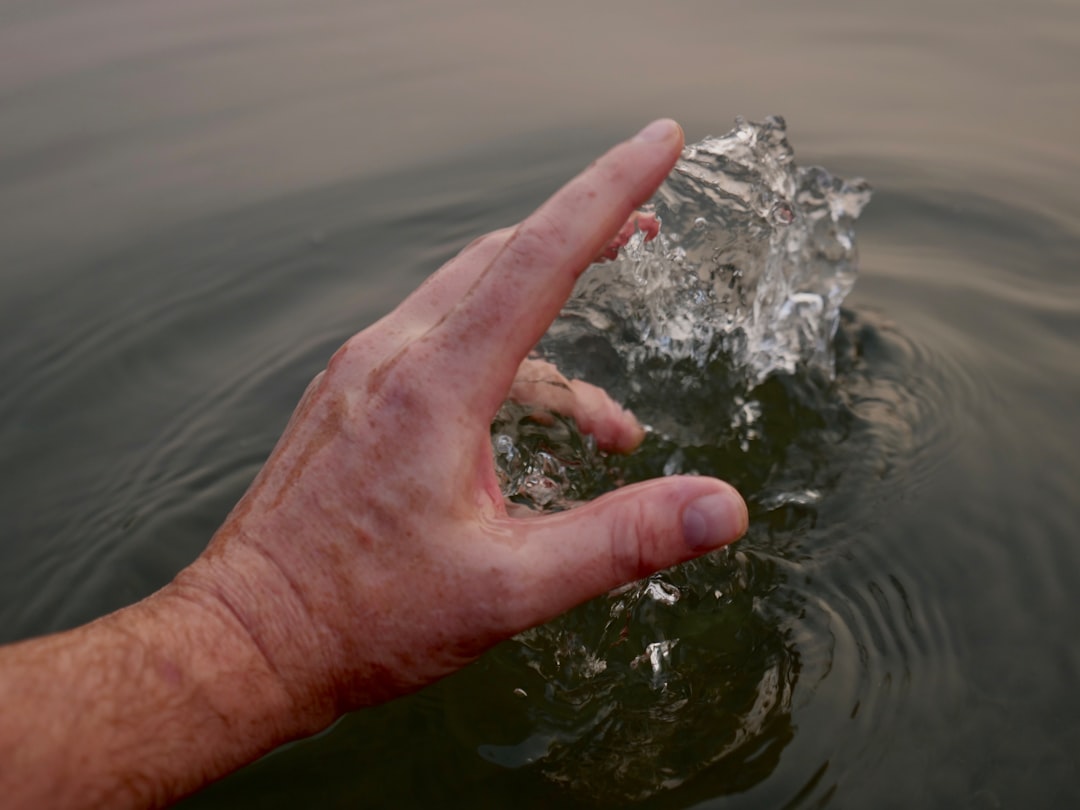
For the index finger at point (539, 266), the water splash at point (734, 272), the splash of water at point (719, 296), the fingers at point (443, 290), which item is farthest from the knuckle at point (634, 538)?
the water splash at point (734, 272)

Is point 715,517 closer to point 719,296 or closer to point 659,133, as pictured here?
point 659,133

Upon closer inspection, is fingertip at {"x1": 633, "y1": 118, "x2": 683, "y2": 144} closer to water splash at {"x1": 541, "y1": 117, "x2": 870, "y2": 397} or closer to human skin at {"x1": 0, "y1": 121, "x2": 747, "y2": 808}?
human skin at {"x1": 0, "y1": 121, "x2": 747, "y2": 808}

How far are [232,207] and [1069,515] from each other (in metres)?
3.43

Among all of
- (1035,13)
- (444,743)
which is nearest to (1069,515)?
(444,743)

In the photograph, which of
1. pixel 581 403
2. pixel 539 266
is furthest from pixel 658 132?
pixel 581 403

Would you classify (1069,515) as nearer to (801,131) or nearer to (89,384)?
(801,131)

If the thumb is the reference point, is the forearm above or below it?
below

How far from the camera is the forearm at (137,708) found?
1.50m

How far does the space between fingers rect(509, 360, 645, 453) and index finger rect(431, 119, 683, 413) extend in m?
0.76

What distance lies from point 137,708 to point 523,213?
2.90m

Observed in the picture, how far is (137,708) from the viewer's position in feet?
5.17

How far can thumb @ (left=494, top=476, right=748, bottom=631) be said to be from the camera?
1.55 metres

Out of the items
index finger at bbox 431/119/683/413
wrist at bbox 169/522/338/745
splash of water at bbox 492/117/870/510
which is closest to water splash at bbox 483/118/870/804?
splash of water at bbox 492/117/870/510

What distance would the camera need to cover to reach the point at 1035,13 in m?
5.27
